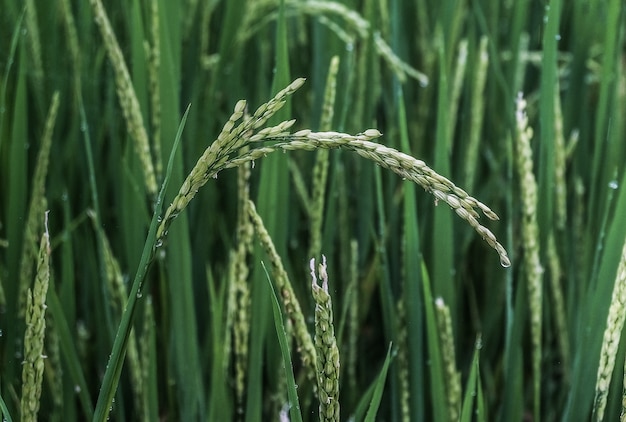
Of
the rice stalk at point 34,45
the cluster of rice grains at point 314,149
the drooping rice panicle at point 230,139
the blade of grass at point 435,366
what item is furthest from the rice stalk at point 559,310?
the rice stalk at point 34,45

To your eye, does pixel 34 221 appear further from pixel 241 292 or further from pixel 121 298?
pixel 241 292

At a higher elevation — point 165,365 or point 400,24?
point 400,24

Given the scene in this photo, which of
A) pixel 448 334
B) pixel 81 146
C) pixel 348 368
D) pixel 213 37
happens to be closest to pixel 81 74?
pixel 81 146

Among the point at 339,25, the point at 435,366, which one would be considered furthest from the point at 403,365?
the point at 339,25

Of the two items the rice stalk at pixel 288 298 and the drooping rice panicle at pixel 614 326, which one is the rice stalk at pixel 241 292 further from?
the drooping rice panicle at pixel 614 326

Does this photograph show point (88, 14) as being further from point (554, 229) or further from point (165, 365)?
point (554, 229)

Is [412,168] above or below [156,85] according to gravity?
below
